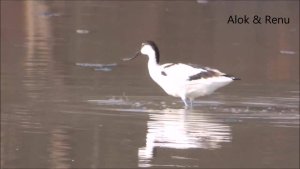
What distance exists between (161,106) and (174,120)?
122 cm

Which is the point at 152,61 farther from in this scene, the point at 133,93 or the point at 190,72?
the point at 190,72

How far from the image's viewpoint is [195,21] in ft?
74.7

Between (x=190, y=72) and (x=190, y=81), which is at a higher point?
(x=190, y=72)

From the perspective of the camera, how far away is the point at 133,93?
13.3 m

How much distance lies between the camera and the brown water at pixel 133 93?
9328mm

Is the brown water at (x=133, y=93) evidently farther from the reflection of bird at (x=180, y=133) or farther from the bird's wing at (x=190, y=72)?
the bird's wing at (x=190, y=72)

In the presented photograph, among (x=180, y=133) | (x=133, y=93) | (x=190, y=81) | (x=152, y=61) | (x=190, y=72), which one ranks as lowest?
(x=180, y=133)

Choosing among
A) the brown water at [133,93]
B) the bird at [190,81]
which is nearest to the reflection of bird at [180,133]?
the brown water at [133,93]

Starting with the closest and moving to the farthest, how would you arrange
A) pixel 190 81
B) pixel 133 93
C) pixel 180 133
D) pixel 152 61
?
pixel 180 133
pixel 190 81
pixel 133 93
pixel 152 61

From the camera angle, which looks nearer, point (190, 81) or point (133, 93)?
point (190, 81)

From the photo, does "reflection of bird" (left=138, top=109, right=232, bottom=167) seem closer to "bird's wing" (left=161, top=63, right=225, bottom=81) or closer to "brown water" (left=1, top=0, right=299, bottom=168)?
"brown water" (left=1, top=0, right=299, bottom=168)

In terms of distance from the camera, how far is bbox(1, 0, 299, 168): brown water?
9328 millimetres

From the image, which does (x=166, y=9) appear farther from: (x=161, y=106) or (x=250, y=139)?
(x=250, y=139)

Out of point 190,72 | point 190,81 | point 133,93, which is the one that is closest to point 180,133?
point 190,81
